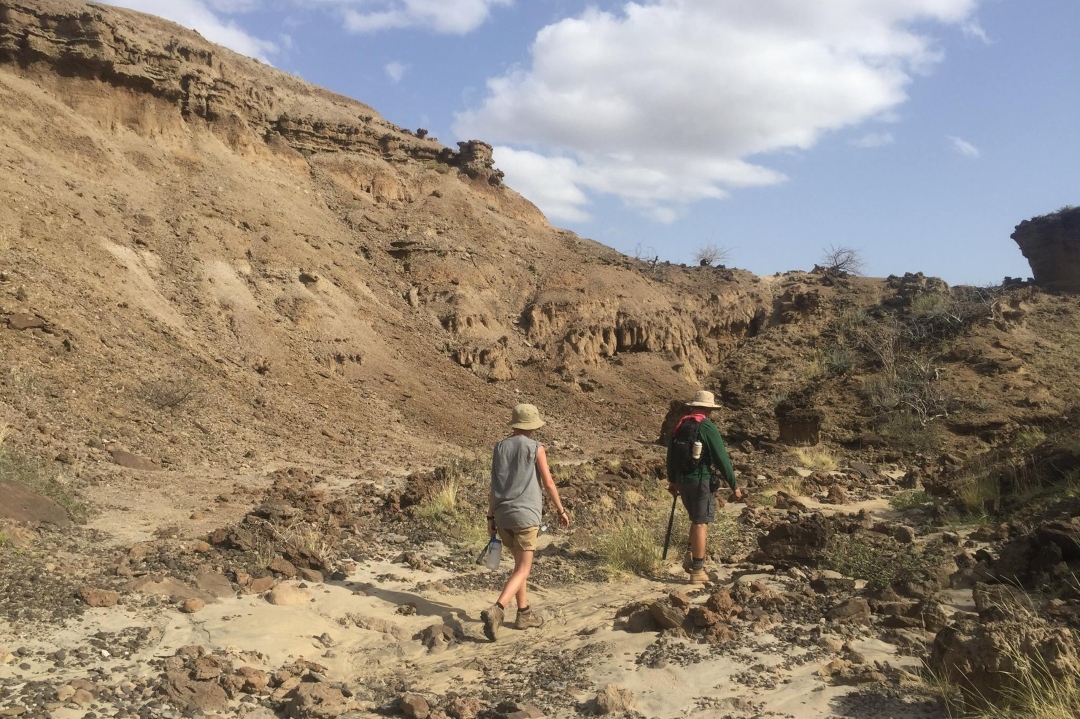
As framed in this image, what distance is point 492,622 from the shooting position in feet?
15.9

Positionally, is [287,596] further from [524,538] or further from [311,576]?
[524,538]

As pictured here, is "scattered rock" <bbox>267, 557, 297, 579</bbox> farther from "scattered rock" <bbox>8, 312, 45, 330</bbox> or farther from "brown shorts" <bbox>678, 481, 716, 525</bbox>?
"scattered rock" <bbox>8, 312, 45, 330</bbox>

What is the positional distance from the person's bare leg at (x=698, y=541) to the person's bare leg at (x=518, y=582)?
1425 millimetres

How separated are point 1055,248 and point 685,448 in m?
29.9

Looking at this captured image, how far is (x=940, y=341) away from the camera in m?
21.8

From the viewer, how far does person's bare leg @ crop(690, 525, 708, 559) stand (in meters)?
5.99

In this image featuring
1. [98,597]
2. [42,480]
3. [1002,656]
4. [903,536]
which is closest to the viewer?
[1002,656]

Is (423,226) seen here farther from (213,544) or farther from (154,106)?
(213,544)

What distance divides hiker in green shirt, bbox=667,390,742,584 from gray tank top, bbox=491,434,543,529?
1.41 metres

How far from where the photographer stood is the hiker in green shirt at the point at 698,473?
6031 mm

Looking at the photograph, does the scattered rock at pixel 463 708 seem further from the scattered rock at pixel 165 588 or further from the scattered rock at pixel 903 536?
the scattered rock at pixel 903 536

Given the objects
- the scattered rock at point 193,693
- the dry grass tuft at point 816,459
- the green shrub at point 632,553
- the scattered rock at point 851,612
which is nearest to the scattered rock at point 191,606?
the scattered rock at point 193,693

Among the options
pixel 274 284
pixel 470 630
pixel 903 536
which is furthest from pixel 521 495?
pixel 274 284

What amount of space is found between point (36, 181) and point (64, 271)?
370 cm
